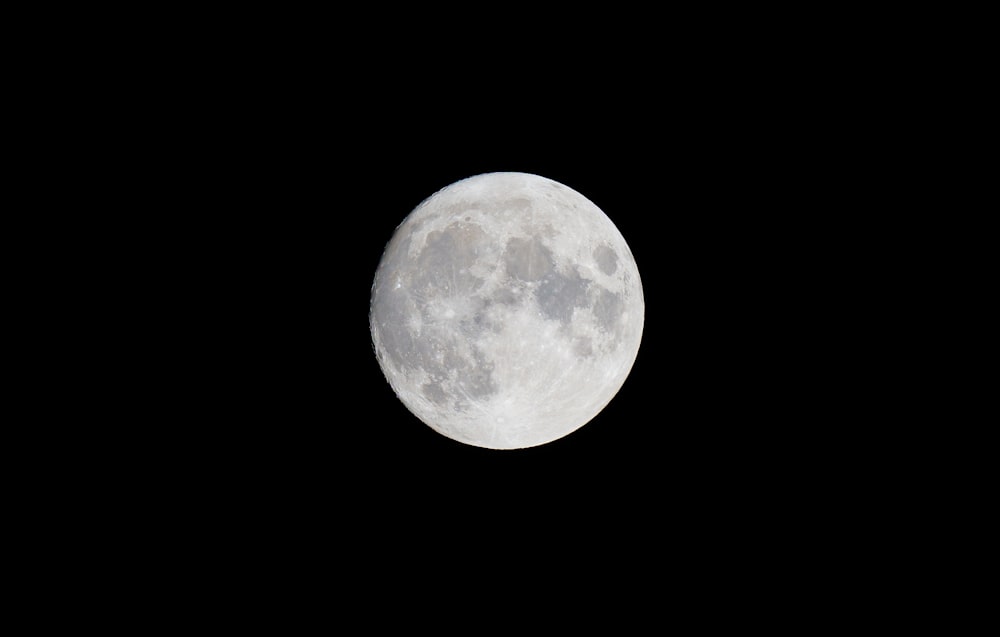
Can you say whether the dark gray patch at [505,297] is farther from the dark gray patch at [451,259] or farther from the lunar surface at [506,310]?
the dark gray patch at [451,259]

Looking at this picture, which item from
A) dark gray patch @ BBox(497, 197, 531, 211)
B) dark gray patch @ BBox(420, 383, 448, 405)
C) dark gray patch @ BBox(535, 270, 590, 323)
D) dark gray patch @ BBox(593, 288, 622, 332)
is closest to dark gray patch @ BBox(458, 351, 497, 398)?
dark gray patch @ BBox(420, 383, 448, 405)

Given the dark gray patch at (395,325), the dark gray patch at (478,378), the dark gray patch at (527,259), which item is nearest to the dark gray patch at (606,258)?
the dark gray patch at (527,259)

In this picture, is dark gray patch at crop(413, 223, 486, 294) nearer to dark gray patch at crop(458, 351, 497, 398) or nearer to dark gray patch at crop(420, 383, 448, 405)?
dark gray patch at crop(458, 351, 497, 398)

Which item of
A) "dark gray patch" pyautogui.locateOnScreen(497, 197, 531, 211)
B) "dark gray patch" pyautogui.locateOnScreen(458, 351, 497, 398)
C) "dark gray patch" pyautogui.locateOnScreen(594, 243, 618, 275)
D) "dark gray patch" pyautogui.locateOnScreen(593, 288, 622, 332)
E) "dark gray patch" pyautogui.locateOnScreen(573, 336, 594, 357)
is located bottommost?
"dark gray patch" pyautogui.locateOnScreen(458, 351, 497, 398)

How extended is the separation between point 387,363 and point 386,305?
1.27 ft

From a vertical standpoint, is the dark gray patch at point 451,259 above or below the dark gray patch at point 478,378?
above

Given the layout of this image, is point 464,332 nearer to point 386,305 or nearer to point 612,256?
point 386,305

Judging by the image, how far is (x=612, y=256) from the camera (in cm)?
400

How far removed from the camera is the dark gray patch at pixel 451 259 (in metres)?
3.67

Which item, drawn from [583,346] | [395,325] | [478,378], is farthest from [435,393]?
[583,346]

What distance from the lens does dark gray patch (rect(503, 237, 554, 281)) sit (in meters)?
3.66

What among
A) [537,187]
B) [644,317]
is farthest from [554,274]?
[644,317]

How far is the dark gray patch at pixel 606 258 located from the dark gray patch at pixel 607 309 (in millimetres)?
142

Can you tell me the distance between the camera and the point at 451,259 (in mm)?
3721
